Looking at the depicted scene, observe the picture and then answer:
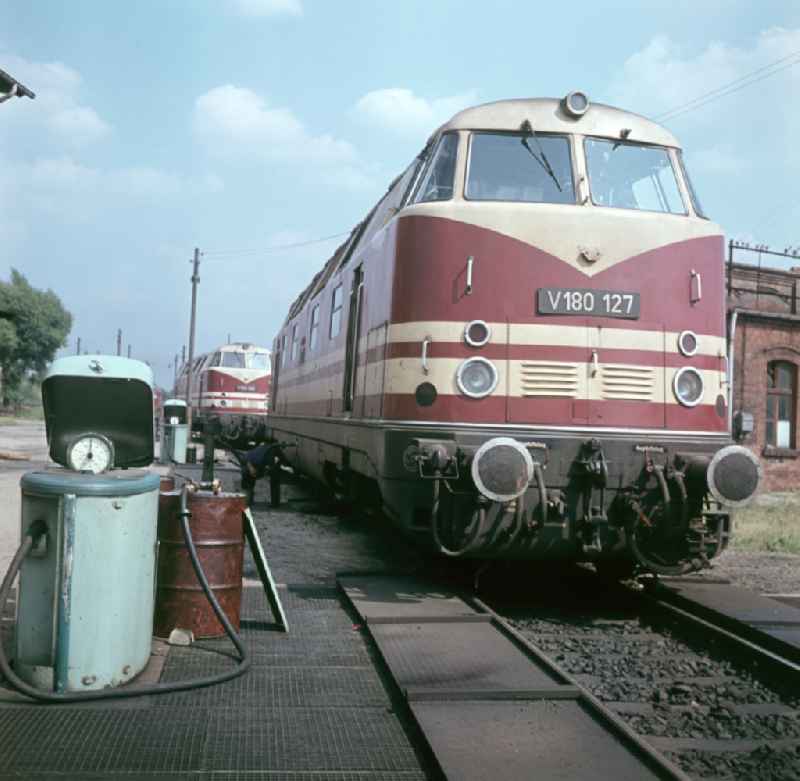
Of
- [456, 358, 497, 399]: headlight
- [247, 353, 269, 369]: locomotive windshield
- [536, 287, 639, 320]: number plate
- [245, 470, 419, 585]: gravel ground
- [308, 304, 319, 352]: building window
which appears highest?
[247, 353, 269, 369]: locomotive windshield

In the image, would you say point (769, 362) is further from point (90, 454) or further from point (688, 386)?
point (90, 454)

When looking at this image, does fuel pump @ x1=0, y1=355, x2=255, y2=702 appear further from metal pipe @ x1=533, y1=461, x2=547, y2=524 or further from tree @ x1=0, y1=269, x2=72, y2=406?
tree @ x1=0, y1=269, x2=72, y2=406

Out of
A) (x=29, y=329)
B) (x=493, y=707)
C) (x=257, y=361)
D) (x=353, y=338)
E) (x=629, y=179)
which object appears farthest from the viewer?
(x=29, y=329)

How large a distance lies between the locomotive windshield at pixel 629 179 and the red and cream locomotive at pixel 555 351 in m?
0.01

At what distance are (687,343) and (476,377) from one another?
5.32ft

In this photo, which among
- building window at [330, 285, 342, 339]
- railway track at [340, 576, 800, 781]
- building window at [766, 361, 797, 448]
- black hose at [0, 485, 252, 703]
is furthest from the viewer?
building window at [766, 361, 797, 448]

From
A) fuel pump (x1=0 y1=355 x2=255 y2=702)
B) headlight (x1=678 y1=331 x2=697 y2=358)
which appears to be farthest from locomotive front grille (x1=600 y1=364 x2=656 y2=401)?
fuel pump (x1=0 y1=355 x2=255 y2=702)

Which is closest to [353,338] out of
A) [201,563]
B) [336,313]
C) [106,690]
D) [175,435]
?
[336,313]

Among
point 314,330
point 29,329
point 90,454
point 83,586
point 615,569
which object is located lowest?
point 615,569

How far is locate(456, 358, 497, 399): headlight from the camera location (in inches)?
259

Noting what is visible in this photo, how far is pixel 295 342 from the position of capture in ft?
49.5

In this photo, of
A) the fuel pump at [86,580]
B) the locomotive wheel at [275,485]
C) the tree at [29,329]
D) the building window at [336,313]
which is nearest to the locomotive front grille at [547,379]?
the fuel pump at [86,580]

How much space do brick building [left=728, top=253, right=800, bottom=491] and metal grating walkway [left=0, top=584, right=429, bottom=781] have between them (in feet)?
Answer: 50.9

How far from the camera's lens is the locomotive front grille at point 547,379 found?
6.62 metres
